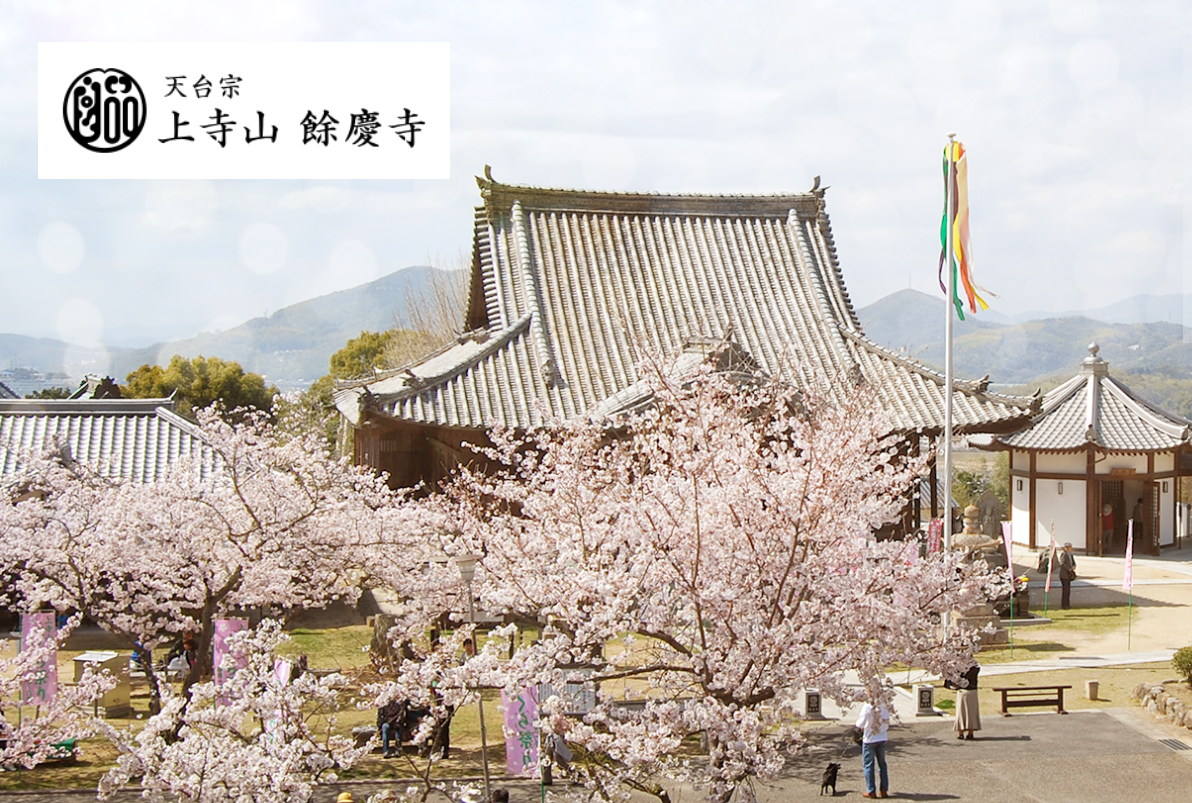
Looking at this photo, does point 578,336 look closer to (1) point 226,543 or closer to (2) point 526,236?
(2) point 526,236

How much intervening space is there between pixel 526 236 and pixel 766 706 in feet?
60.0

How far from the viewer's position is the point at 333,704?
965 centimetres

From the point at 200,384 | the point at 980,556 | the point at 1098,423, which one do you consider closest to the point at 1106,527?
the point at 1098,423

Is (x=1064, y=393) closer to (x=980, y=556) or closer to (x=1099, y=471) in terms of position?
(x=1099, y=471)

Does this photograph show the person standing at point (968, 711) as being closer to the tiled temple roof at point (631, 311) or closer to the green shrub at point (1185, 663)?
the green shrub at point (1185, 663)

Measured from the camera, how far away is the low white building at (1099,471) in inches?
1348

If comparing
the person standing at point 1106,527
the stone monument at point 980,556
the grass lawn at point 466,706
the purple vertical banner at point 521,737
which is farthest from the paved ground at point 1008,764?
the person standing at point 1106,527

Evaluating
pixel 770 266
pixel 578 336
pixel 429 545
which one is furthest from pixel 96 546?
pixel 770 266

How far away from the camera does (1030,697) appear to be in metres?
17.8

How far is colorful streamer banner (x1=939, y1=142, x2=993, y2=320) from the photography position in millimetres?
21781

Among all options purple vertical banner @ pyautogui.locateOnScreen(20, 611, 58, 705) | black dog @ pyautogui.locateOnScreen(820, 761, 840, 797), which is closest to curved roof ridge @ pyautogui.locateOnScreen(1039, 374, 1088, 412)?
black dog @ pyautogui.locateOnScreen(820, 761, 840, 797)

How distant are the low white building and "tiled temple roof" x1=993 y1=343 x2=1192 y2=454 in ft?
0.10

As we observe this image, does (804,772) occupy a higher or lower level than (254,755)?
lower

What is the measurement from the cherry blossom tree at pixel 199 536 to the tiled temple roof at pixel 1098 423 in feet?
83.1
